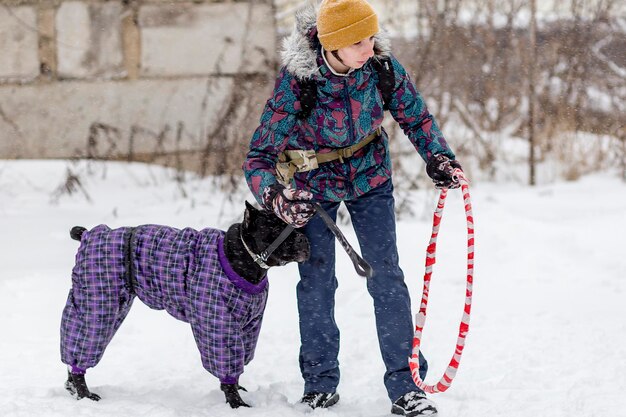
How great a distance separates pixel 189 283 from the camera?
335 cm

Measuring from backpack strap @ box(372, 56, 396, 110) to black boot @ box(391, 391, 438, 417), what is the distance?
113 centimetres

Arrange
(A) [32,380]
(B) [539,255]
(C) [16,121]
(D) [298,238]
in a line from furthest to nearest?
(C) [16,121], (B) [539,255], (A) [32,380], (D) [298,238]

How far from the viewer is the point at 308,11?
331 cm

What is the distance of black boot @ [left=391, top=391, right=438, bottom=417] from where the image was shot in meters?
3.36

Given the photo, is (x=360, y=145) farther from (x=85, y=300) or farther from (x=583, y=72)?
(x=583, y=72)

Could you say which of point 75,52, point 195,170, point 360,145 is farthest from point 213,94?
point 360,145

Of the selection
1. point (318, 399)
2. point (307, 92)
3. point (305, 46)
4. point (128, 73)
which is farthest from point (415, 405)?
point (128, 73)

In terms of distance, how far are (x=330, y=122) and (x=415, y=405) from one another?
3.59 feet

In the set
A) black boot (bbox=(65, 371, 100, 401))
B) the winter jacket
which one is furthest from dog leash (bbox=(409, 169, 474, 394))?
black boot (bbox=(65, 371, 100, 401))

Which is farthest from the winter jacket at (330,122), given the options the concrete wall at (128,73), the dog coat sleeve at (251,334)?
the concrete wall at (128,73)

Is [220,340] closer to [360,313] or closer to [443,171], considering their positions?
[443,171]

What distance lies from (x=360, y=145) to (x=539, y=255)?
278 cm

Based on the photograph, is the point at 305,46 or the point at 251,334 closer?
the point at 305,46

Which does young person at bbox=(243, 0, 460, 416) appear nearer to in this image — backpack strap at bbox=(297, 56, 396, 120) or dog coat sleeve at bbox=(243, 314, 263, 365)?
backpack strap at bbox=(297, 56, 396, 120)
